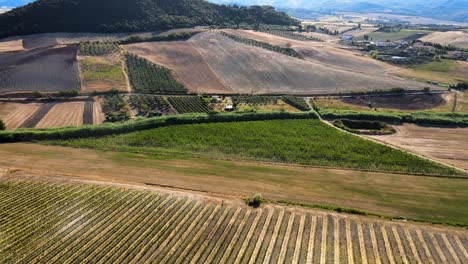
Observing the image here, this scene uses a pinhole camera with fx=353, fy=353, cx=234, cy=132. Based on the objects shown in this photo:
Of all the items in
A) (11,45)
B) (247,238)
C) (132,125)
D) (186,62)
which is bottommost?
(247,238)

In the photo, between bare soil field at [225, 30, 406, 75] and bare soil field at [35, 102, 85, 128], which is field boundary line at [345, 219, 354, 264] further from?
bare soil field at [225, 30, 406, 75]

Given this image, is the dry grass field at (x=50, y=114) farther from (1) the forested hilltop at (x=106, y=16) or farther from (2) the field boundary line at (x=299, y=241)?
(1) the forested hilltop at (x=106, y=16)

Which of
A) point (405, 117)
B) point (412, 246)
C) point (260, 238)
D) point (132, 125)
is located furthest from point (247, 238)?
point (405, 117)

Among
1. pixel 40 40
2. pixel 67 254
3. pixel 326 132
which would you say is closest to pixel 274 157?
pixel 326 132

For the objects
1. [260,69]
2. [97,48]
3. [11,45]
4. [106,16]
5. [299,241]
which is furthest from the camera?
[106,16]

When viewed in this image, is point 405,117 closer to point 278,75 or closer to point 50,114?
point 278,75

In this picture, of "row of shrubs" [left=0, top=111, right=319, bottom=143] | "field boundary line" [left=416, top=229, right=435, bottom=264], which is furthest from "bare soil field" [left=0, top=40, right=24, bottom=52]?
"field boundary line" [left=416, top=229, right=435, bottom=264]

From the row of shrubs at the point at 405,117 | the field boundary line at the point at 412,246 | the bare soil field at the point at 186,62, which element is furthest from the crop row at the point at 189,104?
the field boundary line at the point at 412,246
